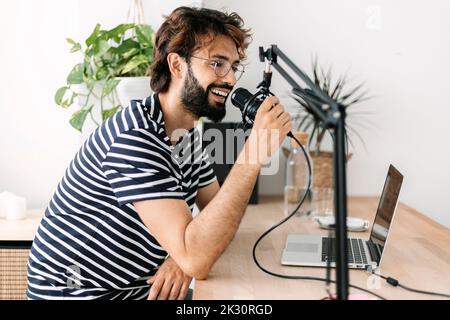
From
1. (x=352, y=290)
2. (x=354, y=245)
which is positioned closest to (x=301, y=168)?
(x=354, y=245)

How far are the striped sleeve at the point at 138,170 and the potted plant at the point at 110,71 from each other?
2.65 feet

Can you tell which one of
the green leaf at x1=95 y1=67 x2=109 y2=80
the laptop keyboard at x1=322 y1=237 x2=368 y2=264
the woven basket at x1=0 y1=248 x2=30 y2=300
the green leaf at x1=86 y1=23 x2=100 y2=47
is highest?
the green leaf at x1=86 y1=23 x2=100 y2=47

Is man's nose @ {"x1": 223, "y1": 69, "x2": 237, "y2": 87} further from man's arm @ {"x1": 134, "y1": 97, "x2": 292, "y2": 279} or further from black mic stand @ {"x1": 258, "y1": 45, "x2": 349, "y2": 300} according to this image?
black mic stand @ {"x1": 258, "y1": 45, "x2": 349, "y2": 300}

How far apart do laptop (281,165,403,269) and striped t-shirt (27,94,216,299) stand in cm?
37

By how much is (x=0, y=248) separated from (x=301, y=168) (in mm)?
1126

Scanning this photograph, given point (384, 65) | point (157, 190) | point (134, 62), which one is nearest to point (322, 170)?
point (384, 65)

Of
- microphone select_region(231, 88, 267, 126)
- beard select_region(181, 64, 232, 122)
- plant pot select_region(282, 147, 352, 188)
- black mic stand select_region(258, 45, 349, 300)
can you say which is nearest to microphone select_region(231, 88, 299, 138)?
microphone select_region(231, 88, 267, 126)

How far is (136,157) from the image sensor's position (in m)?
1.49

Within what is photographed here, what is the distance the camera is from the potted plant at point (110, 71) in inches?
90.0

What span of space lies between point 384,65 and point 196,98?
1.27 meters

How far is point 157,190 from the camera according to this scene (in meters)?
1.46

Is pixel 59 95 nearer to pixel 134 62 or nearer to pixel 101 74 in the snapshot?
pixel 101 74

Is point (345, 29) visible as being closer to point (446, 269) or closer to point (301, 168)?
point (301, 168)

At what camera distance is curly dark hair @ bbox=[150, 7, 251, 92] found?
5.67ft
